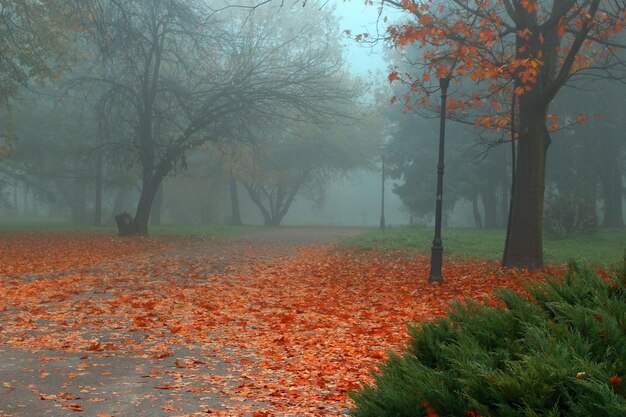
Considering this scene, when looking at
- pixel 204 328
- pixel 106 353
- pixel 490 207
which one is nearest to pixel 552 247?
pixel 204 328

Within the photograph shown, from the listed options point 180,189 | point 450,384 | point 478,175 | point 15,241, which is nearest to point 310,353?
point 450,384

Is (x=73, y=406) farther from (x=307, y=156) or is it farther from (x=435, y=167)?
(x=307, y=156)

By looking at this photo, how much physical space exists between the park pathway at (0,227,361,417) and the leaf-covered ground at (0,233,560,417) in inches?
0.8

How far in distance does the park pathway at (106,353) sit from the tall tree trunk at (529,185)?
6.34 m

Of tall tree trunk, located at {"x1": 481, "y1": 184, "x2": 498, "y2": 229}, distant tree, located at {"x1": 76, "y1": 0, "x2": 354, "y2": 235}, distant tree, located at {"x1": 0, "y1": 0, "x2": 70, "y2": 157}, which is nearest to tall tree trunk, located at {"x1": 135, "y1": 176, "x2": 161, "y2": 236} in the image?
distant tree, located at {"x1": 76, "y1": 0, "x2": 354, "y2": 235}

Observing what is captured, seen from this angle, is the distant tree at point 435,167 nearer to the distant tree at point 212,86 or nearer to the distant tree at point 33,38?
the distant tree at point 212,86

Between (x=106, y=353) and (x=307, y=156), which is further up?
(x=307, y=156)

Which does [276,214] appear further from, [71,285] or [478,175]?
[71,285]

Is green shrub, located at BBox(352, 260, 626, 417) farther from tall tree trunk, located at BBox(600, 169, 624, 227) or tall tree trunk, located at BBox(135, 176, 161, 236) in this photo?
tall tree trunk, located at BBox(600, 169, 624, 227)

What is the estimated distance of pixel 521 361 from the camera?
9.00 feet

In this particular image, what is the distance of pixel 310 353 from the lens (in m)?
7.64

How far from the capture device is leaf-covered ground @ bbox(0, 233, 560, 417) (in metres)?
5.82

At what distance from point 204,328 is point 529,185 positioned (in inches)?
334

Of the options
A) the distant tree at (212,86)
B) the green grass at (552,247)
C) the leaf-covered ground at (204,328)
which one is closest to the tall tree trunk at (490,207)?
the green grass at (552,247)
